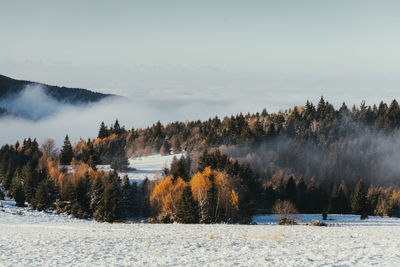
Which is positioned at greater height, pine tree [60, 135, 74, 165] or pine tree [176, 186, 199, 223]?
pine tree [60, 135, 74, 165]

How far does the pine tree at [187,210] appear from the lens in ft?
178

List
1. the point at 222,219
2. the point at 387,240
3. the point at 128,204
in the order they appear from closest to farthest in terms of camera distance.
Result: the point at 387,240
the point at 222,219
the point at 128,204

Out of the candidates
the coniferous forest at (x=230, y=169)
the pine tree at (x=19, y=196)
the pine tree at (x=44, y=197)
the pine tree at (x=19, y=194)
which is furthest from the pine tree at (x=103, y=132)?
the pine tree at (x=44, y=197)

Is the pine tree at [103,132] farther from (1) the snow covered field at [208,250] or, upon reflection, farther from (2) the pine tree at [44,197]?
(1) the snow covered field at [208,250]

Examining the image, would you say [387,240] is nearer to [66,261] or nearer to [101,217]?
[66,261]

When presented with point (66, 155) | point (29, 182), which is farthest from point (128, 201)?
point (66, 155)

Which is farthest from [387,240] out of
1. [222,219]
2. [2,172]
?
[2,172]

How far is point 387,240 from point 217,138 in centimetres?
13657

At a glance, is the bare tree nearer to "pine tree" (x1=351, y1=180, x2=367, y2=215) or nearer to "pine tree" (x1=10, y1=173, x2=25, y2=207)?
"pine tree" (x1=10, y1=173, x2=25, y2=207)

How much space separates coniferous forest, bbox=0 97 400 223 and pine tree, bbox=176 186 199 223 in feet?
0.53

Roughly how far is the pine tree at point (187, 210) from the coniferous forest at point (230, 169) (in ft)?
0.53

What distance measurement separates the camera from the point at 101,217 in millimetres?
62750

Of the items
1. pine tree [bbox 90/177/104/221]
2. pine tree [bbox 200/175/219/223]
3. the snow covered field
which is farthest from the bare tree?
the snow covered field

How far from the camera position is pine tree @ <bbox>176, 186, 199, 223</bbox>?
54281mm
